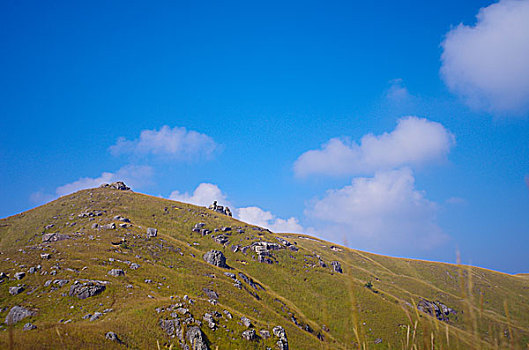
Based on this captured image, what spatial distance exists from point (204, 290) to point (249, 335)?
19688mm

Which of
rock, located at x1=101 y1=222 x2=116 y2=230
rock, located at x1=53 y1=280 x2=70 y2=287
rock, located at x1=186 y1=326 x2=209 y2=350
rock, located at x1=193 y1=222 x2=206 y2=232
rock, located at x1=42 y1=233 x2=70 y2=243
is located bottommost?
rock, located at x1=186 y1=326 x2=209 y2=350

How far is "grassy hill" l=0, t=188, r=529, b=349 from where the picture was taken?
11234 millimetres

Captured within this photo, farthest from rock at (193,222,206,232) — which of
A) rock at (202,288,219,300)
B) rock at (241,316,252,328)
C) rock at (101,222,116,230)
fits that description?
rock at (241,316,252,328)

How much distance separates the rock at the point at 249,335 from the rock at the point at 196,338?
9.00 m

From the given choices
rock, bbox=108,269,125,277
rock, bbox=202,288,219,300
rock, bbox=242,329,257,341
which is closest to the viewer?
rock, bbox=242,329,257,341

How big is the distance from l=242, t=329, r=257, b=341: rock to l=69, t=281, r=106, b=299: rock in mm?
22050

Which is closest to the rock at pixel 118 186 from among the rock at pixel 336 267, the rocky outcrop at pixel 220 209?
the rocky outcrop at pixel 220 209

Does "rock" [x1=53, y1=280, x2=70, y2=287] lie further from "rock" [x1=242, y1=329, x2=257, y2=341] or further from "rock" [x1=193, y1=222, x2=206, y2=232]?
"rock" [x1=193, y1=222, x2=206, y2=232]

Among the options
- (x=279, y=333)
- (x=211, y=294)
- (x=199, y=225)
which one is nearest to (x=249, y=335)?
(x=279, y=333)

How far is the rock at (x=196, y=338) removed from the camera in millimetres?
31422

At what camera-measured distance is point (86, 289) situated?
3997 cm

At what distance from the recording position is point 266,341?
4241 centimetres

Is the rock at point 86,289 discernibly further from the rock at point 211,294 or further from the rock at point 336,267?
the rock at point 336,267

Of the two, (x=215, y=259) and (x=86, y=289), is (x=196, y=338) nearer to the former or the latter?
(x=86, y=289)
